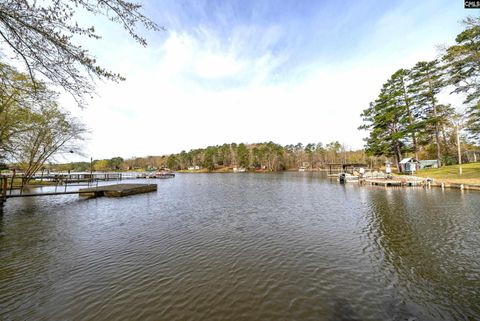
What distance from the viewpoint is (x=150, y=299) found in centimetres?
452

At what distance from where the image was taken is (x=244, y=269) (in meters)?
5.97

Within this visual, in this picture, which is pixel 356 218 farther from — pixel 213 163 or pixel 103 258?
pixel 213 163

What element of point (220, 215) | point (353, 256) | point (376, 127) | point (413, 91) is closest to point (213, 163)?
point (376, 127)

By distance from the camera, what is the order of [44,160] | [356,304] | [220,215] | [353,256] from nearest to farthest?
1. [356,304]
2. [353,256]
3. [220,215]
4. [44,160]

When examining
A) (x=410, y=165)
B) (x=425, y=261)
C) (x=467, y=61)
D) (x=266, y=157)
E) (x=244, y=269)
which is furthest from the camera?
(x=266, y=157)

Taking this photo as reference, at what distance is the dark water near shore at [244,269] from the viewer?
4156 mm

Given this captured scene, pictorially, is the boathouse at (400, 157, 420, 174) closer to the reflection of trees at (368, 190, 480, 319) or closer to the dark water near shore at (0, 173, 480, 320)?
the dark water near shore at (0, 173, 480, 320)

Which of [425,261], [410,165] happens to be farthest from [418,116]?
[425,261]

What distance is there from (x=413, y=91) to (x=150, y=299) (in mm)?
46737

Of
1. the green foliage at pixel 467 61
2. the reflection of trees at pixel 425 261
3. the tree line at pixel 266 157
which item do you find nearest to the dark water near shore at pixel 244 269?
the reflection of trees at pixel 425 261

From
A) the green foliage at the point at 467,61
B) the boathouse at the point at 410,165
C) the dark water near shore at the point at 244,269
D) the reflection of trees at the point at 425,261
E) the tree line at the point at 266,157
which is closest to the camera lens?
the dark water near shore at the point at 244,269

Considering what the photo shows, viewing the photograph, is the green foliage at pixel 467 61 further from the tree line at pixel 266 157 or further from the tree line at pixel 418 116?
the tree line at pixel 266 157

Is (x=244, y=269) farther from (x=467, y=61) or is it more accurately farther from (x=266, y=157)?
(x=266, y=157)

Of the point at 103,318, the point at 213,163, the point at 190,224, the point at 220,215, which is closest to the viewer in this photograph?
the point at 103,318
